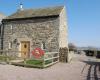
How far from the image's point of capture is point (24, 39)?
78.1ft

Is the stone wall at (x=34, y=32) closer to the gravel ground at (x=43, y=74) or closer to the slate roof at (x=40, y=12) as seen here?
the slate roof at (x=40, y=12)

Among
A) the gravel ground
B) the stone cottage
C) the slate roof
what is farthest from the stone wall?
the gravel ground

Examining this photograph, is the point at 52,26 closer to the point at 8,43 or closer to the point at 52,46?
the point at 52,46

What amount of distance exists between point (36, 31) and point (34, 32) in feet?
0.91

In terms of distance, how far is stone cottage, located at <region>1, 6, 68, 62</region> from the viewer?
22.0 meters

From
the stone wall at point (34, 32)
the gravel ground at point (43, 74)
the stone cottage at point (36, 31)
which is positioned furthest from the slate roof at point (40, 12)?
the gravel ground at point (43, 74)

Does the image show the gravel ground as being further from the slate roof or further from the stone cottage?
the slate roof

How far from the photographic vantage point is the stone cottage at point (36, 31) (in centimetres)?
2197

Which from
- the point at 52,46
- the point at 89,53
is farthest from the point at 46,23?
the point at 89,53

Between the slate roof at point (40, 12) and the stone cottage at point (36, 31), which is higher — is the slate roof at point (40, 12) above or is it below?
above

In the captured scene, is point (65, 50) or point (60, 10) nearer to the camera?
point (65, 50)

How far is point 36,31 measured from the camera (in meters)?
23.1

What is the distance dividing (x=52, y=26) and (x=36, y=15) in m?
2.77

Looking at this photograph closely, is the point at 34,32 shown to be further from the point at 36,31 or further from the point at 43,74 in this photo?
the point at 43,74
